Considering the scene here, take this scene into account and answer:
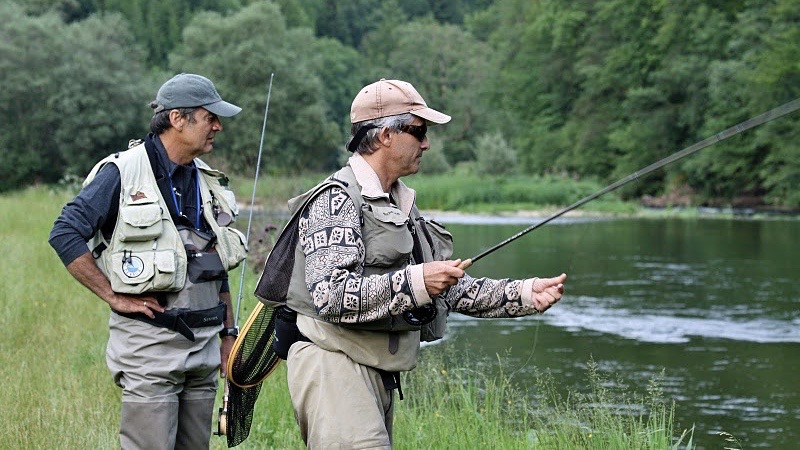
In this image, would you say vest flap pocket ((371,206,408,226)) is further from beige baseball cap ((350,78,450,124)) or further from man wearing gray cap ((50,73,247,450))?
man wearing gray cap ((50,73,247,450))

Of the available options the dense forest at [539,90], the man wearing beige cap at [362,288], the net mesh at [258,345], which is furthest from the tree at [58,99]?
the man wearing beige cap at [362,288]

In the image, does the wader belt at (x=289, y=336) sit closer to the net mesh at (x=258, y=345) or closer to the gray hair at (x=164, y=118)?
the net mesh at (x=258, y=345)

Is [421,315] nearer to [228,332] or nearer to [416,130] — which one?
[416,130]

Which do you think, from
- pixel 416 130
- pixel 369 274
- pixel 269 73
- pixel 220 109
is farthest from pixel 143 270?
pixel 269 73

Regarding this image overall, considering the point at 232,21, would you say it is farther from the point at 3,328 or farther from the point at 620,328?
the point at 3,328

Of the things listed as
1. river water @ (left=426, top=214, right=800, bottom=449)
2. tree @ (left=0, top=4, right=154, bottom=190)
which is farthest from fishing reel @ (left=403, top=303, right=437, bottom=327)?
tree @ (left=0, top=4, right=154, bottom=190)

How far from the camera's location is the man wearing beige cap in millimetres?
3131

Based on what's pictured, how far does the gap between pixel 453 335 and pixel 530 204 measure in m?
31.4

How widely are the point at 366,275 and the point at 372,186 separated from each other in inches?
9.0

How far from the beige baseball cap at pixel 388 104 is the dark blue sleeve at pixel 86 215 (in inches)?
34.5

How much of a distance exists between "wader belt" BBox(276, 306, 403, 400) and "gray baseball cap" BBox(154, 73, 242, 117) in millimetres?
809

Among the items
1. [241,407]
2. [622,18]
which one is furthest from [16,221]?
[622,18]

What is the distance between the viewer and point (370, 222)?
3236 mm

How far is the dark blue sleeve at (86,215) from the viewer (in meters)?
3.73
